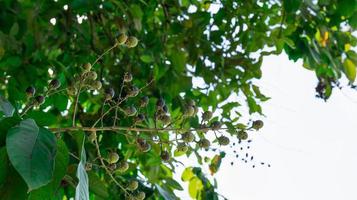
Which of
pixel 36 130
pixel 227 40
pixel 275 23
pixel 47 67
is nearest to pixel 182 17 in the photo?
pixel 227 40

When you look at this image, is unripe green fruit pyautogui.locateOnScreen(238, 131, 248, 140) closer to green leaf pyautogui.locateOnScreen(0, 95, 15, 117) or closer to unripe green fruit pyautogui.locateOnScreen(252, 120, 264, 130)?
unripe green fruit pyautogui.locateOnScreen(252, 120, 264, 130)

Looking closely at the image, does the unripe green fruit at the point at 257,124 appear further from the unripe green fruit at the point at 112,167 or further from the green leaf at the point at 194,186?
the green leaf at the point at 194,186

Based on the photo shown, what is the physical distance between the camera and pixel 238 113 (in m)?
1.83

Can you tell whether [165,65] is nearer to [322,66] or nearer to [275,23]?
[275,23]

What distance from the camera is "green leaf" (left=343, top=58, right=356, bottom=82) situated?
80.4 inches

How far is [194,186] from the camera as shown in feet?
6.12

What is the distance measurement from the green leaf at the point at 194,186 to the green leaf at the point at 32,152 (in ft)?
3.84

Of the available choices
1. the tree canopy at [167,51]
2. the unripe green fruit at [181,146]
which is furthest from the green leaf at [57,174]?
the tree canopy at [167,51]

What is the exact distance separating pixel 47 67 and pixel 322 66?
0.81 meters

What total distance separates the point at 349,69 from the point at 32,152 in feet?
5.10

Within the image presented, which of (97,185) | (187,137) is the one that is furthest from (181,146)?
(97,185)

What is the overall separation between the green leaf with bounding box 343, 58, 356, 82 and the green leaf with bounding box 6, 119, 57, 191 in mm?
1480

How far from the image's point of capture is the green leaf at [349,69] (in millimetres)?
2043

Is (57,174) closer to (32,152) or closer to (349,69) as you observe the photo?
(32,152)
